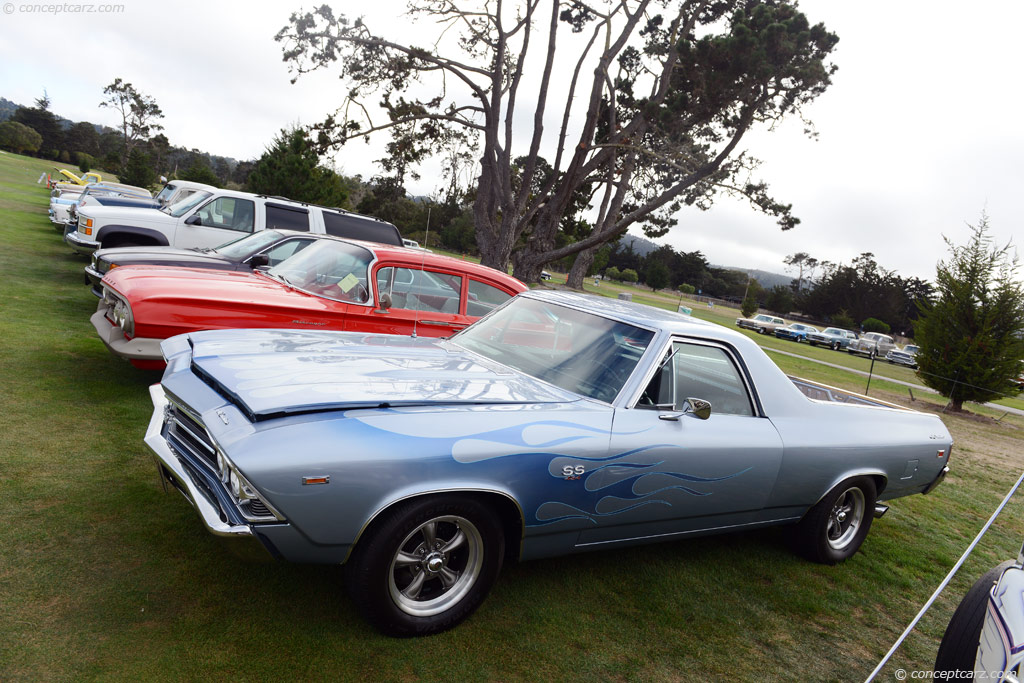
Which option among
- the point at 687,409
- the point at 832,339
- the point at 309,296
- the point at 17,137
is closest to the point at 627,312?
the point at 687,409

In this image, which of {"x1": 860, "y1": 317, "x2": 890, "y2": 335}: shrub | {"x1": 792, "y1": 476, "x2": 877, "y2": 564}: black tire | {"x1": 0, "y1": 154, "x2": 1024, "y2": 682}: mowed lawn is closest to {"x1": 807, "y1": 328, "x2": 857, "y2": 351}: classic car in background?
{"x1": 860, "y1": 317, "x2": 890, "y2": 335}: shrub

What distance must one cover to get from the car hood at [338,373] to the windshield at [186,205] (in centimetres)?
796

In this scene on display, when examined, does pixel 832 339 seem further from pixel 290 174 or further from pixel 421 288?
pixel 421 288

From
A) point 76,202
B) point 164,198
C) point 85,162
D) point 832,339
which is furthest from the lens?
point 85,162

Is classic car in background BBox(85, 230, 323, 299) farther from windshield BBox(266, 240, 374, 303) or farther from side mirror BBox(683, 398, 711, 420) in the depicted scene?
side mirror BBox(683, 398, 711, 420)

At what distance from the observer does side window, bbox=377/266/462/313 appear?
5.83 m

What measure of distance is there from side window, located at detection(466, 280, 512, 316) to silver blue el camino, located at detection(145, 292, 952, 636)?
1.90 m

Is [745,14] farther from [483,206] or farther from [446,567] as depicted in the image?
[446,567]

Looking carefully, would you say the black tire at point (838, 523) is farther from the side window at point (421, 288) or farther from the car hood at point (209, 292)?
the car hood at point (209, 292)

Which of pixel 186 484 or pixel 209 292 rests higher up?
pixel 209 292

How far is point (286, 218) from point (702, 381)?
8868 millimetres

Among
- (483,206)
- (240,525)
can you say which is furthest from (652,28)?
(240,525)

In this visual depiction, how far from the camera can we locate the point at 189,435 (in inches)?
117

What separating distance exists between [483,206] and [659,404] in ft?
56.3
